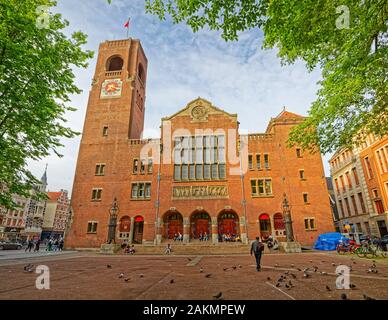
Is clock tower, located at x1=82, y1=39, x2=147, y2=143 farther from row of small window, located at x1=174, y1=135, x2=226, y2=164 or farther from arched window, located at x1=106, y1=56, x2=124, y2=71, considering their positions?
row of small window, located at x1=174, y1=135, x2=226, y2=164

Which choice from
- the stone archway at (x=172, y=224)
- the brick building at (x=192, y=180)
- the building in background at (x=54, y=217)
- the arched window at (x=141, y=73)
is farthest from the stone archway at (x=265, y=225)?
the building in background at (x=54, y=217)

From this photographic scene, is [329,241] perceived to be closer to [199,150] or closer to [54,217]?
[199,150]

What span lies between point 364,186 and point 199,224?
24733mm

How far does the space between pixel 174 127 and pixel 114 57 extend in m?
17.3

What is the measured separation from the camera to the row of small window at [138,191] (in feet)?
99.2

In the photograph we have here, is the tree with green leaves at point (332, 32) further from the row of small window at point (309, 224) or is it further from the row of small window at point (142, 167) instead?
the row of small window at point (142, 167)

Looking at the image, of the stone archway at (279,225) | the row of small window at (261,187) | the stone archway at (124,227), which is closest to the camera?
the stone archway at (279,225)

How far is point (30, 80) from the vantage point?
9.66 metres

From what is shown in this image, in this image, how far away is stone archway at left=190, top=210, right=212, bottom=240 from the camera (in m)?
28.9

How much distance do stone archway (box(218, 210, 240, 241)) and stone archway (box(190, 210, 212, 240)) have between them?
1.45 m

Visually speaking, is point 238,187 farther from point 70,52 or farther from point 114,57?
point 114,57

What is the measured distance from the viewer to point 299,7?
5.88m

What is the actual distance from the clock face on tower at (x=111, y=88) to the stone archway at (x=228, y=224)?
24.0 metres
